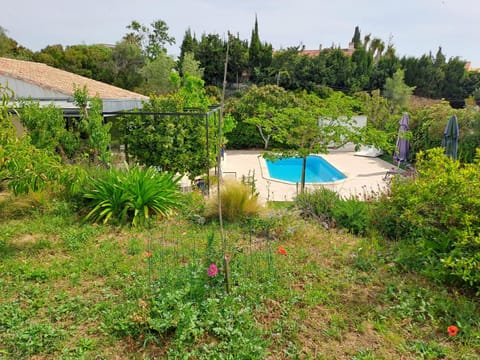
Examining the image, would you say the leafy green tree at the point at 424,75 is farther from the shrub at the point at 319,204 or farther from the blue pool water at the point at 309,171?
the shrub at the point at 319,204

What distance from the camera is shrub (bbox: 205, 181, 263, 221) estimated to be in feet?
16.8

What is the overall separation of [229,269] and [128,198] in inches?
98.3

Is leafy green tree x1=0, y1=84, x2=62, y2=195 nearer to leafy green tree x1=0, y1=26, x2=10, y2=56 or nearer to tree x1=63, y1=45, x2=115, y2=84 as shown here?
tree x1=63, y1=45, x2=115, y2=84

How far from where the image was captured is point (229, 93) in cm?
3403

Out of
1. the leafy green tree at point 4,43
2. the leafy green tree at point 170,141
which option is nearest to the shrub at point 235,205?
the leafy green tree at point 170,141

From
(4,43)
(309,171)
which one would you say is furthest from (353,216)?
(4,43)

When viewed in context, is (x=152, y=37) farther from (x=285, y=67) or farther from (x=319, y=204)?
(x=319, y=204)

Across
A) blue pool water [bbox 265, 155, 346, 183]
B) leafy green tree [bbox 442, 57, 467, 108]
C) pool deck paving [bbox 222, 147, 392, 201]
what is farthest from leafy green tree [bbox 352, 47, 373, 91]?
blue pool water [bbox 265, 155, 346, 183]

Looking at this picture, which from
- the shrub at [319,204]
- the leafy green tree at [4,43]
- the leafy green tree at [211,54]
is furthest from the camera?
the leafy green tree at [211,54]

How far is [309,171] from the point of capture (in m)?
17.9

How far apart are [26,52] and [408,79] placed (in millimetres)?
39678

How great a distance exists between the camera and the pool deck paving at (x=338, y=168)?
1169cm

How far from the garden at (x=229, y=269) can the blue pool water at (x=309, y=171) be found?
9893 mm

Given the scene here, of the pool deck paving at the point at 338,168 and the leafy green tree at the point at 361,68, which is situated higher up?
the leafy green tree at the point at 361,68
